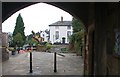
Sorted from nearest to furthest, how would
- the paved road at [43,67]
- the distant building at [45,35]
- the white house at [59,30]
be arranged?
the paved road at [43,67]
the white house at [59,30]
the distant building at [45,35]

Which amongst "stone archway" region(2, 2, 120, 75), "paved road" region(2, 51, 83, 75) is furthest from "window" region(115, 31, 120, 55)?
"paved road" region(2, 51, 83, 75)

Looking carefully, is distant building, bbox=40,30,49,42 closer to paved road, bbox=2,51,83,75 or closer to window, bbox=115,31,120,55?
paved road, bbox=2,51,83,75

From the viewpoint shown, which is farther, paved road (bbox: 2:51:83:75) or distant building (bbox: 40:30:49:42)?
distant building (bbox: 40:30:49:42)

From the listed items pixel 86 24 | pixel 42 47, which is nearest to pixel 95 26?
pixel 86 24

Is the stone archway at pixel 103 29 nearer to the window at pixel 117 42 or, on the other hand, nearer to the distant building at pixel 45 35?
the window at pixel 117 42

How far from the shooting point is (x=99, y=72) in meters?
8.94

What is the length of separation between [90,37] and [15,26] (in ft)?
194

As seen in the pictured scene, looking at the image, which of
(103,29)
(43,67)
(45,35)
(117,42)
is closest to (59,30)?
(45,35)

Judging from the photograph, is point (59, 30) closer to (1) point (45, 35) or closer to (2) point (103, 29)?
(1) point (45, 35)

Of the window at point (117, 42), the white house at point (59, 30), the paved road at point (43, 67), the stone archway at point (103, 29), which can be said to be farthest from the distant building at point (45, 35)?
the window at point (117, 42)

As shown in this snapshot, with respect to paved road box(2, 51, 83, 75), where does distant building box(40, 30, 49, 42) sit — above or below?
above

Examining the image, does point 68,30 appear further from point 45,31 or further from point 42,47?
point 42,47

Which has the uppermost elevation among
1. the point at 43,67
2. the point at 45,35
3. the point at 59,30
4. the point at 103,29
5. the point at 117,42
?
the point at 59,30

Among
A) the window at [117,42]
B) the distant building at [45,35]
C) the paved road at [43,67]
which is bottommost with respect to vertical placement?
the paved road at [43,67]
